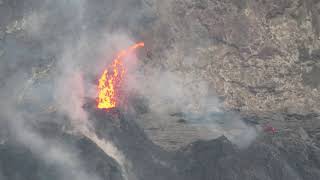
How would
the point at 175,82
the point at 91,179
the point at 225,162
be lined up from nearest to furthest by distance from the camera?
the point at 91,179, the point at 175,82, the point at 225,162

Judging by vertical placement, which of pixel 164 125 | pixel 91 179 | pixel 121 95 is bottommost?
pixel 91 179

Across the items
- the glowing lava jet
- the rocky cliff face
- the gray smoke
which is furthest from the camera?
the glowing lava jet

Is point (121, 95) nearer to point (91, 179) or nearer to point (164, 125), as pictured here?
point (164, 125)

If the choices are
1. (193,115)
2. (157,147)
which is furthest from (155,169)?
(193,115)

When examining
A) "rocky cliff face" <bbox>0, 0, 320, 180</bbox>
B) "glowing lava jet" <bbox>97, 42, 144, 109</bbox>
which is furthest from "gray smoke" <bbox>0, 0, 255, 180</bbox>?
"glowing lava jet" <bbox>97, 42, 144, 109</bbox>

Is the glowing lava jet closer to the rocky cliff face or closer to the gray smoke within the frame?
the gray smoke

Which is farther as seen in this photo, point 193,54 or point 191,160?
point 191,160

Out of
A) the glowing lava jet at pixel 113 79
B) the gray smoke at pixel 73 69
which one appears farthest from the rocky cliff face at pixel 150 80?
the glowing lava jet at pixel 113 79

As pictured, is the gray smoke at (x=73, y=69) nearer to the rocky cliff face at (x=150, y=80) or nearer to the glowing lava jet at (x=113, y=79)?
the rocky cliff face at (x=150, y=80)

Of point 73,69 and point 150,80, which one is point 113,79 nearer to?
point 150,80
